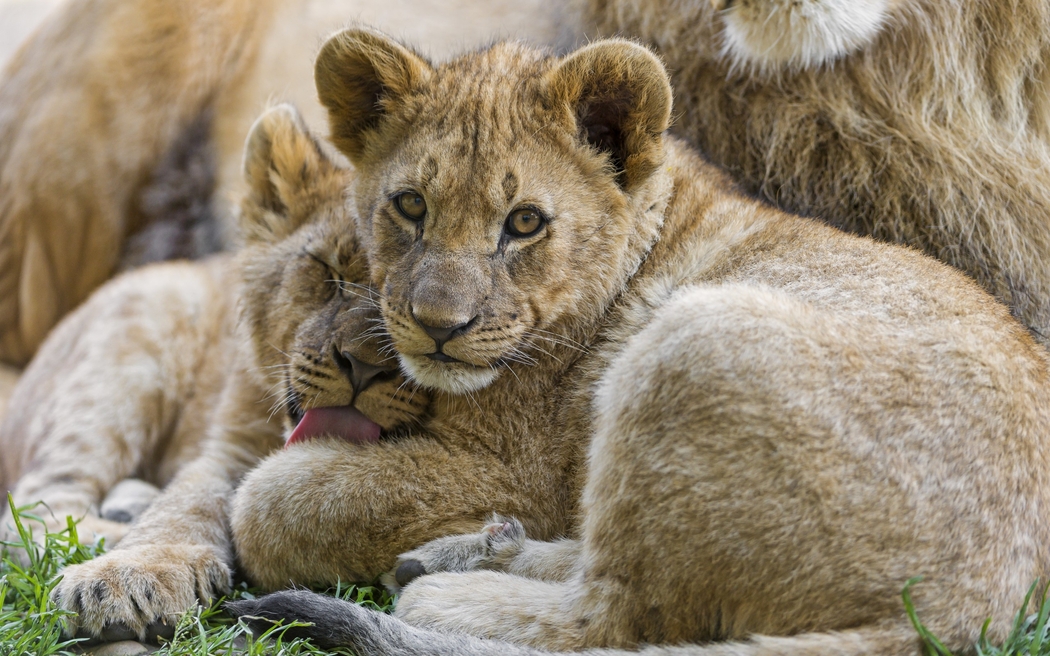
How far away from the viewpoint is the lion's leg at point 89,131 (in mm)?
5648

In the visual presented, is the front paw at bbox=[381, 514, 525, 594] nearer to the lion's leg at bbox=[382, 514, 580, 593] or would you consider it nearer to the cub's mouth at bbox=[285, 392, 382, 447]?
the lion's leg at bbox=[382, 514, 580, 593]

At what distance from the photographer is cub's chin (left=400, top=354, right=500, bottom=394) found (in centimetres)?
308

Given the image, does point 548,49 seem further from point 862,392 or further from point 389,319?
point 862,392

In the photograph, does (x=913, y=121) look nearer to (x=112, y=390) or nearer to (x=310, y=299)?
(x=310, y=299)

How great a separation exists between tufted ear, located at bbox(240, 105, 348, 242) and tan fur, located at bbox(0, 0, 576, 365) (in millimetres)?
1510

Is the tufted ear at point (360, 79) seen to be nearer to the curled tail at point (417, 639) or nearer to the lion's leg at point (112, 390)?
the curled tail at point (417, 639)

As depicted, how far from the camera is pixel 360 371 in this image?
3289mm

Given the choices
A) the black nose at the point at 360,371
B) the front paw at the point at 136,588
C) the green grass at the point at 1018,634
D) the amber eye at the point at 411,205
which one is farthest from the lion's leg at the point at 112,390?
the green grass at the point at 1018,634

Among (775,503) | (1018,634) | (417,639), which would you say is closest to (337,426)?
(417,639)

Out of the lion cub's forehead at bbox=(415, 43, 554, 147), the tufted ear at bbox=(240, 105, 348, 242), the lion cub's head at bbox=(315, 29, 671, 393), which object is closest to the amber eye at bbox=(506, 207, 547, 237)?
the lion cub's head at bbox=(315, 29, 671, 393)

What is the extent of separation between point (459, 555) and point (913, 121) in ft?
7.49

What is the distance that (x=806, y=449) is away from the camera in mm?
2504

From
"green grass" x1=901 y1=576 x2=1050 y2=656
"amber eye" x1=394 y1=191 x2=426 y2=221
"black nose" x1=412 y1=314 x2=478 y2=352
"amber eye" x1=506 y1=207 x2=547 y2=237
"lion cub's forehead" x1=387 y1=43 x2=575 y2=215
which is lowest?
"green grass" x1=901 y1=576 x2=1050 y2=656

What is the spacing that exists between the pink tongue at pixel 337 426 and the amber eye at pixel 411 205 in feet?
2.18
